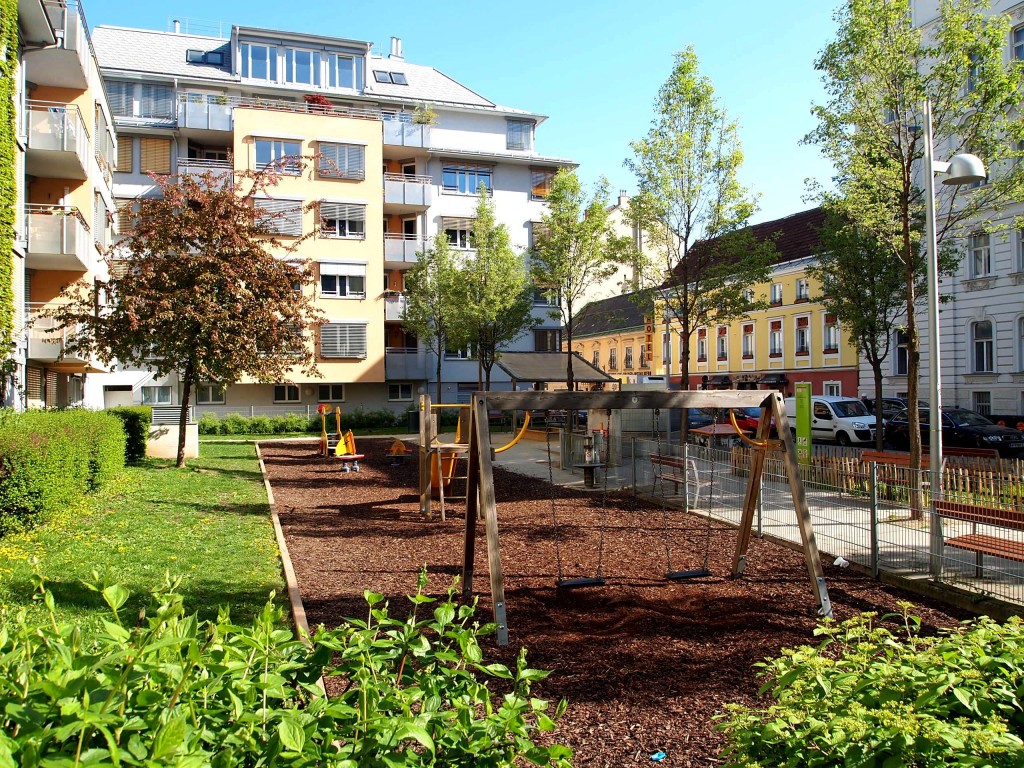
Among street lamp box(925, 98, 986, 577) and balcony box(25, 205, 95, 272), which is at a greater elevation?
balcony box(25, 205, 95, 272)

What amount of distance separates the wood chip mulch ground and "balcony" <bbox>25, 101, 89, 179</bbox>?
1539cm

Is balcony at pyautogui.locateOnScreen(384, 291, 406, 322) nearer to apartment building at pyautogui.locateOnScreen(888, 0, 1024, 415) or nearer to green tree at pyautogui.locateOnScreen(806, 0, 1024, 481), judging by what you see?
apartment building at pyautogui.locateOnScreen(888, 0, 1024, 415)

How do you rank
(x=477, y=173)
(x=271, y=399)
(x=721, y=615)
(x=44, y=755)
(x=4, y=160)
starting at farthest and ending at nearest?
(x=477, y=173), (x=271, y=399), (x=4, y=160), (x=721, y=615), (x=44, y=755)

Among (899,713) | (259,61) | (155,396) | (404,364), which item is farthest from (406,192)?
(899,713)

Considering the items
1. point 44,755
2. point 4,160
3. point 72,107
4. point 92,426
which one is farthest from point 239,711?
point 72,107

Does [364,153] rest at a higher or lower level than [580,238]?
higher

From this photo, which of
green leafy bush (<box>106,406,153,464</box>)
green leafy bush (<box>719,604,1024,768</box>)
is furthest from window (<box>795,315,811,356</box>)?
green leafy bush (<box>719,604,1024,768</box>)

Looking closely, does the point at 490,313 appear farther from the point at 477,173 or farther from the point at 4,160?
the point at 4,160

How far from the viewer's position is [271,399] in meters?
39.2

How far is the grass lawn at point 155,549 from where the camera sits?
6.81 meters

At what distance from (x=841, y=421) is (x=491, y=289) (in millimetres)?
15256

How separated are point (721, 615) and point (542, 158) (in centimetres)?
4110

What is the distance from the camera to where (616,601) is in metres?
7.45

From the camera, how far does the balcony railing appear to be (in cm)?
4091
